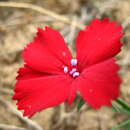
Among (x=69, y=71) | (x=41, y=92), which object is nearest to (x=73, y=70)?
(x=69, y=71)

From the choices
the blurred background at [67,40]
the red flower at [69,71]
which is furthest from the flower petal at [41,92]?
the blurred background at [67,40]

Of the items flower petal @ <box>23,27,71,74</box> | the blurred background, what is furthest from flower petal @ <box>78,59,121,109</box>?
the blurred background

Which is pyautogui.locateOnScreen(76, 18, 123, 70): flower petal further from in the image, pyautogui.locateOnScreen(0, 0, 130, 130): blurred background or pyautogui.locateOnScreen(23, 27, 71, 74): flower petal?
pyautogui.locateOnScreen(0, 0, 130, 130): blurred background

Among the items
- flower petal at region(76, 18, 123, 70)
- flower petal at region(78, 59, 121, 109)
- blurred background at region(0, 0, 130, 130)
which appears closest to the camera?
flower petal at region(78, 59, 121, 109)

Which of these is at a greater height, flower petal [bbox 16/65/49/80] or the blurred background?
flower petal [bbox 16/65/49/80]

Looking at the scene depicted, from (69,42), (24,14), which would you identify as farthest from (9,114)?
(24,14)

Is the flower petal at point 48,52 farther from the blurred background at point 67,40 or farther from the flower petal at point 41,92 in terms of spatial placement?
the blurred background at point 67,40

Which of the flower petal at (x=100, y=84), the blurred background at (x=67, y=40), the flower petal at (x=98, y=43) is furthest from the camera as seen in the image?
the blurred background at (x=67, y=40)

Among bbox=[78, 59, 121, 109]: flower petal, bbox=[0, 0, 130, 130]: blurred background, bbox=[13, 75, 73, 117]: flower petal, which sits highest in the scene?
bbox=[78, 59, 121, 109]: flower petal
